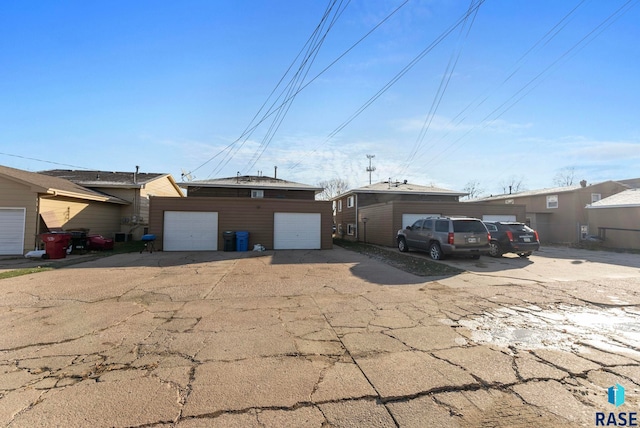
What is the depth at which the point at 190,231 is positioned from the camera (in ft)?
50.5

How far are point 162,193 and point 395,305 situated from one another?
79.8 feet

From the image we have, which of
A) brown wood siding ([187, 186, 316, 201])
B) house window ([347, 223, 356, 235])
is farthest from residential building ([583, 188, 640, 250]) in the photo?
brown wood siding ([187, 186, 316, 201])

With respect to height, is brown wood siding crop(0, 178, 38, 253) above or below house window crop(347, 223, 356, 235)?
above

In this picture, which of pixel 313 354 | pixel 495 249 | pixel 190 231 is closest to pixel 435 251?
pixel 495 249

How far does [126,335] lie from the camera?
4230 mm

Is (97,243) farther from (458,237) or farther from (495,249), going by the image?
(495,249)

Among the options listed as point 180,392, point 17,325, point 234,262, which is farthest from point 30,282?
point 180,392

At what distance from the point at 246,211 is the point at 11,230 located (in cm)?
1008

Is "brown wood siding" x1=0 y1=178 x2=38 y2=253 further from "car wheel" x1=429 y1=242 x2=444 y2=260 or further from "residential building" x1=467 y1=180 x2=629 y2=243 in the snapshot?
"residential building" x1=467 y1=180 x2=629 y2=243

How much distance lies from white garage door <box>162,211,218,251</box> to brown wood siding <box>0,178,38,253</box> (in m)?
5.13

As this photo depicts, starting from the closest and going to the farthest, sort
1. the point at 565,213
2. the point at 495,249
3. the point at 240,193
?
the point at 495,249 < the point at 240,193 < the point at 565,213

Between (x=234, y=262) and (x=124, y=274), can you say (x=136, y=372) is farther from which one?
(x=234, y=262)

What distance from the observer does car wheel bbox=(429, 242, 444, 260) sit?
38.6 feet

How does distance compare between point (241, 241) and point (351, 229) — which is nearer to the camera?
point (241, 241)
